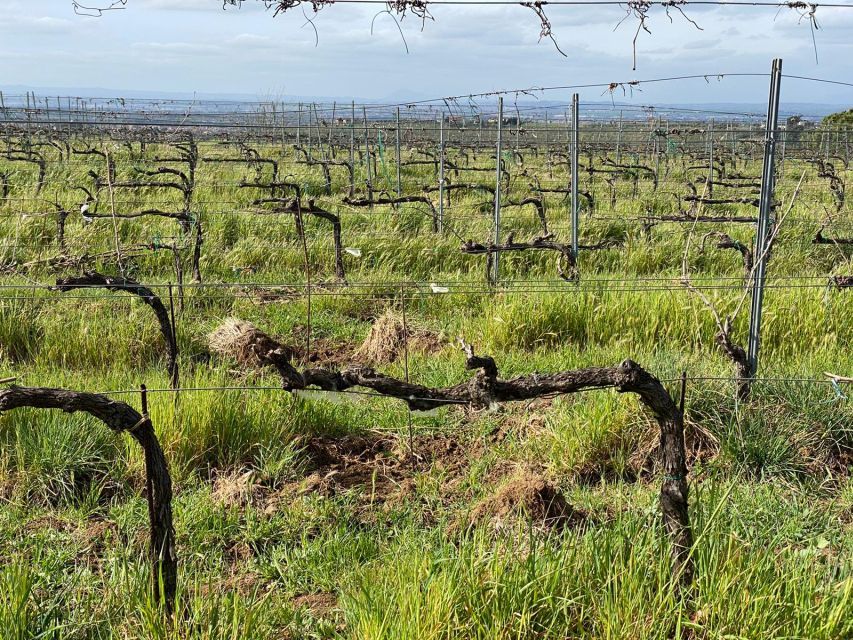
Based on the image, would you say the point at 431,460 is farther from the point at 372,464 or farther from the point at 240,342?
the point at 240,342

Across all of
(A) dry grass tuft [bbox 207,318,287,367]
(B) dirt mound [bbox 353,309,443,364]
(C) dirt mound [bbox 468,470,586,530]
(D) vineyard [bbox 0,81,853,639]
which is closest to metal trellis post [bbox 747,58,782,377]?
(D) vineyard [bbox 0,81,853,639]

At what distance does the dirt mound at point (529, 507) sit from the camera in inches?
128

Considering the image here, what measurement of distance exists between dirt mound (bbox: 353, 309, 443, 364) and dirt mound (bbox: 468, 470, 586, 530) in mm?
2380

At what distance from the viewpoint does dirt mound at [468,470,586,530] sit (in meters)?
3.25

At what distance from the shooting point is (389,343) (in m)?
5.84

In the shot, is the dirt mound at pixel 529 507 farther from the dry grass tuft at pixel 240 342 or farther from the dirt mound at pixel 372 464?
the dry grass tuft at pixel 240 342

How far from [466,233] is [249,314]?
173 inches

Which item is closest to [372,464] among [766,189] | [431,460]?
[431,460]

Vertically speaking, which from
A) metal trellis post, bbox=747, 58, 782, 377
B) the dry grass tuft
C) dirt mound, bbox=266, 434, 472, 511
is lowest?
dirt mound, bbox=266, 434, 472, 511

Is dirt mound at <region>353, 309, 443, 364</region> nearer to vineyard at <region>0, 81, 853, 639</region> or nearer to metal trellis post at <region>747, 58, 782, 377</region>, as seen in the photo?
vineyard at <region>0, 81, 853, 639</region>

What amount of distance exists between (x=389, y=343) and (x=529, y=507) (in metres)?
2.72

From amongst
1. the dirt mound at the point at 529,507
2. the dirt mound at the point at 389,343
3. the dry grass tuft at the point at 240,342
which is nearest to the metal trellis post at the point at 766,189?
the dirt mound at the point at 529,507

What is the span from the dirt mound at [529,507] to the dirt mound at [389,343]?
7.81 feet

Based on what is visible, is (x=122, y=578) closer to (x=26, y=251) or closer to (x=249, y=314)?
(x=249, y=314)
